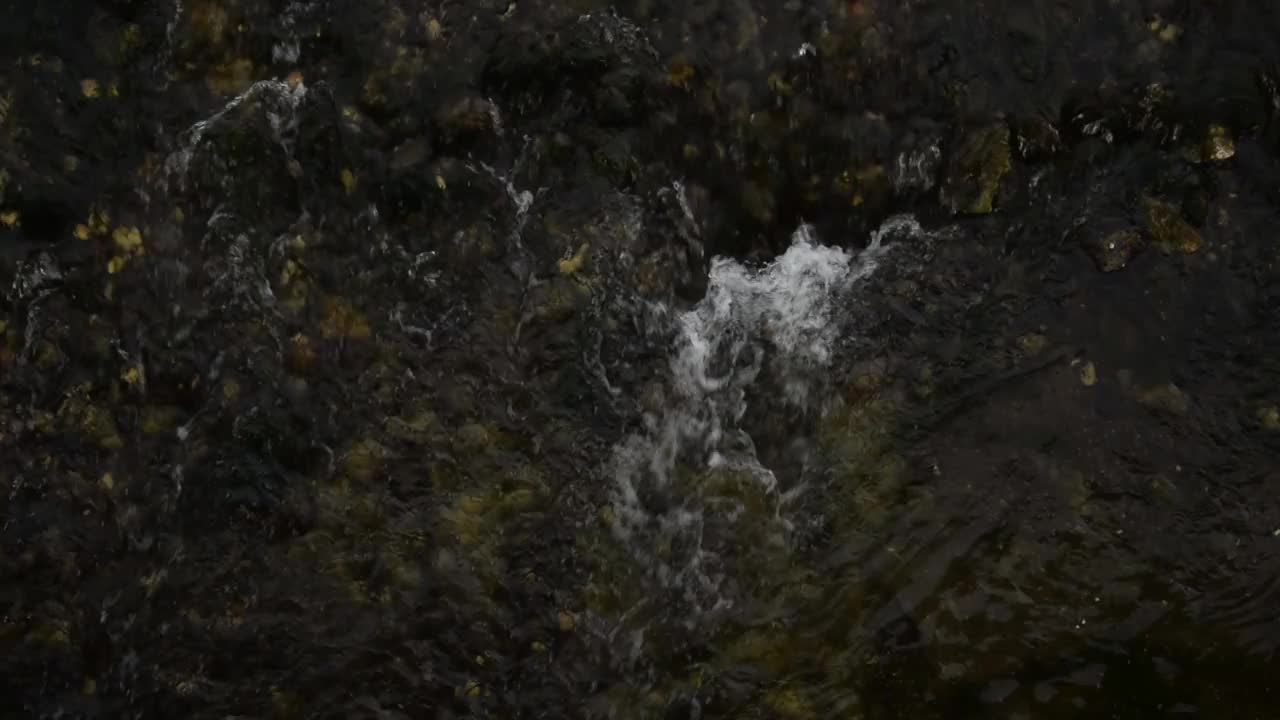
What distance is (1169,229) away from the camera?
7.66m

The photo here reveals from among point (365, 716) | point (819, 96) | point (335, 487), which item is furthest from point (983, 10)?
point (365, 716)

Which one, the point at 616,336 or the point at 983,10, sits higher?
the point at 983,10

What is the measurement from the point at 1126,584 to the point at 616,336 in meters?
3.85

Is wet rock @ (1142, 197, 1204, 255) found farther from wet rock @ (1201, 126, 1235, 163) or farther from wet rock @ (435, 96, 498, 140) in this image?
wet rock @ (435, 96, 498, 140)

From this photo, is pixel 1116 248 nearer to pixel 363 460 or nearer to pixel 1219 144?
pixel 1219 144

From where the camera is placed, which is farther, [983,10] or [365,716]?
[983,10]

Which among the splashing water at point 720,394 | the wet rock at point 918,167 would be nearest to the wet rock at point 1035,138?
the wet rock at point 918,167

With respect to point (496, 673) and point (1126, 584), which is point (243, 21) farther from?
point (1126, 584)

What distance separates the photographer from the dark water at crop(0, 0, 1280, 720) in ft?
23.6

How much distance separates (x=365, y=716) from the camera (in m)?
7.14

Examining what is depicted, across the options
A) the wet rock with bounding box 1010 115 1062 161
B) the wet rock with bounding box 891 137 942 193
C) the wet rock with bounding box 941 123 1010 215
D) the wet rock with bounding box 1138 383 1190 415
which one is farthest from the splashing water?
the wet rock with bounding box 1138 383 1190 415

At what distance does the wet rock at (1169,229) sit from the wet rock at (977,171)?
1.07m

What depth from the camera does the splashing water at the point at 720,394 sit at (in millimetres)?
7488

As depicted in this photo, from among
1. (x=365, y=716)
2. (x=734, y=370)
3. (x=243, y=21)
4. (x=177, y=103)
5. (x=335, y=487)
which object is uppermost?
(x=243, y=21)
